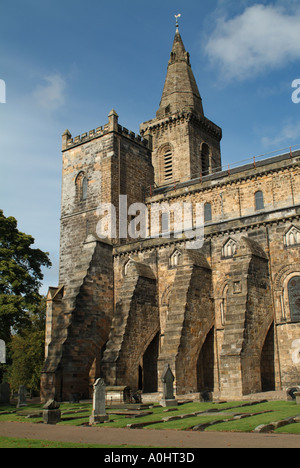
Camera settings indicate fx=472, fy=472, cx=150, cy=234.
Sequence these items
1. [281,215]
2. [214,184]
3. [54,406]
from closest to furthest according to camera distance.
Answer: [54,406] → [281,215] → [214,184]

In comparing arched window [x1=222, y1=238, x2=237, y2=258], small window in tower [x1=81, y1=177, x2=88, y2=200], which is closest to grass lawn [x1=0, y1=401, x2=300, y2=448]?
arched window [x1=222, y1=238, x2=237, y2=258]

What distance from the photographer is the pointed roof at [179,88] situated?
44.9 metres

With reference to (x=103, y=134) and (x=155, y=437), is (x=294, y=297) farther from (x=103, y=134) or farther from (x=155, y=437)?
(x=103, y=134)

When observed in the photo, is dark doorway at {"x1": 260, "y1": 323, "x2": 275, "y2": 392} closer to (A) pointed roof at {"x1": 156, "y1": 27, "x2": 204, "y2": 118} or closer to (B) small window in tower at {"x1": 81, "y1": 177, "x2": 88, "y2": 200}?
(B) small window in tower at {"x1": 81, "y1": 177, "x2": 88, "y2": 200}

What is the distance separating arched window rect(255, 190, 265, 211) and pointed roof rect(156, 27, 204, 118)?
46.5 ft

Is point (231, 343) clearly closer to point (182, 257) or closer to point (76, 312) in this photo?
point (182, 257)

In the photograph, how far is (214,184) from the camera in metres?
34.7

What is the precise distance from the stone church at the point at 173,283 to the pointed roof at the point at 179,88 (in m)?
8.09

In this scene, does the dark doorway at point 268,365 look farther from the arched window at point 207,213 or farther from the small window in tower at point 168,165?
the small window in tower at point 168,165

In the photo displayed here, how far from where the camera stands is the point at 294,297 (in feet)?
78.7

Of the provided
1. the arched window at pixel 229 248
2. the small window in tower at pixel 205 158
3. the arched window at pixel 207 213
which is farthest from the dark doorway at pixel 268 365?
the small window in tower at pixel 205 158

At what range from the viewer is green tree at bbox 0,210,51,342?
992 inches
